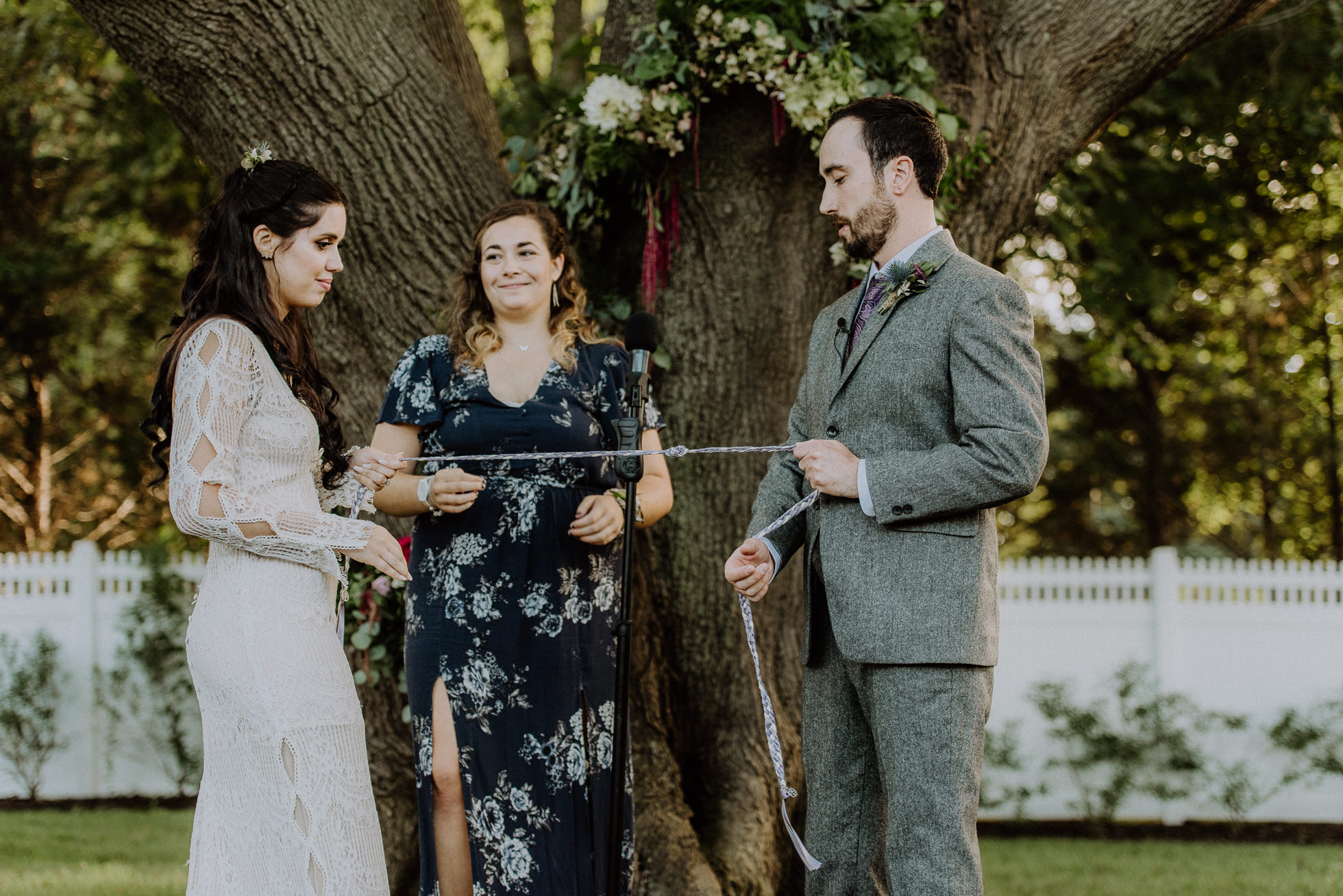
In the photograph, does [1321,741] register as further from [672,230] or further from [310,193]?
[310,193]

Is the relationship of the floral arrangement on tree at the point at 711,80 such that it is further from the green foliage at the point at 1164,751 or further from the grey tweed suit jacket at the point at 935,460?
the green foliage at the point at 1164,751

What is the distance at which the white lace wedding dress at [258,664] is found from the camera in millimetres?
2266

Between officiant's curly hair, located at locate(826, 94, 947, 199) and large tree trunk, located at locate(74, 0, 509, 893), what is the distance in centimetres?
189

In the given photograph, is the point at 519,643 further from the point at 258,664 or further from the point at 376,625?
the point at 376,625

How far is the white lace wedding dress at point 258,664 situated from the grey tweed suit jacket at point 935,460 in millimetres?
1130

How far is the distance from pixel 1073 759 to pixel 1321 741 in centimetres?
166

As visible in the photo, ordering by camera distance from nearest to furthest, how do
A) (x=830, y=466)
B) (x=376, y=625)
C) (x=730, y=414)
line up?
(x=830, y=466), (x=376, y=625), (x=730, y=414)

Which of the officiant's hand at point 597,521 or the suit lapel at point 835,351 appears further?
the officiant's hand at point 597,521

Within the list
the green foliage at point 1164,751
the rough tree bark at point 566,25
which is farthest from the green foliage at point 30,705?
the green foliage at point 1164,751

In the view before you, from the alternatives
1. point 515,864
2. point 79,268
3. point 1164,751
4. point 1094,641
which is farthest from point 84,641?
point 1164,751

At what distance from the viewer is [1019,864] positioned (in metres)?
5.95

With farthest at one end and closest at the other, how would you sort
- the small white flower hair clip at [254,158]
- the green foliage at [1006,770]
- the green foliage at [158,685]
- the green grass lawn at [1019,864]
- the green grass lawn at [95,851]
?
the green foliage at [158,685], the green foliage at [1006,770], the green grass lawn at [1019,864], the green grass lawn at [95,851], the small white flower hair clip at [254,158]

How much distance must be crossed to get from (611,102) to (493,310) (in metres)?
0.88

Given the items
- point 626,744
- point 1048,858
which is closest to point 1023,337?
point 626,744
